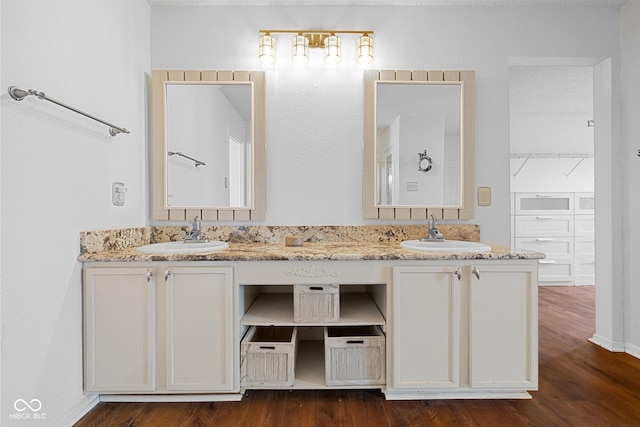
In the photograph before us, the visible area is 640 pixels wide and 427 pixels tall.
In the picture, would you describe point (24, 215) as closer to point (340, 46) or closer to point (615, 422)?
point (340, 46)

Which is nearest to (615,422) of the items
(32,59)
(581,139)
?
(32,59)

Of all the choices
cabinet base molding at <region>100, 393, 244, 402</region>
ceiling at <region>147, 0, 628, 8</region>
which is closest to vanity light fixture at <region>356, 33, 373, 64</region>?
ceiling at <region>147, 0, 628, 8</region>

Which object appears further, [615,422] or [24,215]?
[615,422]

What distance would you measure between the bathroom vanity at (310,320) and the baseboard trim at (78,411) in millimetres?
59

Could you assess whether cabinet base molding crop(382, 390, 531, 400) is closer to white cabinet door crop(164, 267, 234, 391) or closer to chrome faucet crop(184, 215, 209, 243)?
white cabinet door crop(164, 267, 234, 391)

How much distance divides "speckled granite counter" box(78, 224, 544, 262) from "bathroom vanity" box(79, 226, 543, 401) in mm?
12

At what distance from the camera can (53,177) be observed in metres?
1.48

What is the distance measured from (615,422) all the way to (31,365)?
2.39 metres

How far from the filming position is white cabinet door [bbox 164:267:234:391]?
5.61 ft

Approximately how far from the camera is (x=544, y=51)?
7.66 feet

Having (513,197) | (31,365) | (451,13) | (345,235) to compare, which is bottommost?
(31,365)

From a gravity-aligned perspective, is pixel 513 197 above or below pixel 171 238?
above

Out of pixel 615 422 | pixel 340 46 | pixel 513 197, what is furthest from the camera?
pixel 513 197

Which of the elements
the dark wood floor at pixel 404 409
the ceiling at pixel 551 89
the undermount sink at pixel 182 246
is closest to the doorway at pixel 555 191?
the ceiling at pixel 551 89
